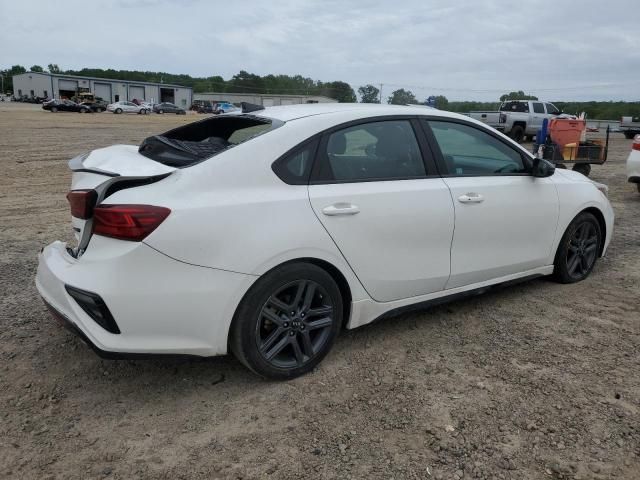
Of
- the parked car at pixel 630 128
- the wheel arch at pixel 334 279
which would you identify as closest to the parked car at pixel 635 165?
the wheel arch at pixel 334 279

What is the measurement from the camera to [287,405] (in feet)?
9.70

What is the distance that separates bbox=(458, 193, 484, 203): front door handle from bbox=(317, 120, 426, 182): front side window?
32 cm

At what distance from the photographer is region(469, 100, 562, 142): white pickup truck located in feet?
72.9

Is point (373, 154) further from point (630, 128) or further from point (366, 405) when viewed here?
point (630, 128)

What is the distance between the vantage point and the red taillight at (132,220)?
8.64 feet

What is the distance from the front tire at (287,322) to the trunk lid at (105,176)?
812 mm

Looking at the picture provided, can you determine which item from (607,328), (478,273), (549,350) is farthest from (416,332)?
(607,328)

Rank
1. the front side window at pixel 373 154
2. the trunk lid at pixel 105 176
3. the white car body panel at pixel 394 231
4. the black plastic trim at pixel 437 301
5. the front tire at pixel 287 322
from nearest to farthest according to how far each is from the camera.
Result: the trunk lid at pixel 105 176 < the front tire at pixel 287 322 < the white car body panel at pixel 394 231 < the front side window at pixel 373 154 < the black plastic trim at pixel 437 301

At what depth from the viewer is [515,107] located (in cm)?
2331

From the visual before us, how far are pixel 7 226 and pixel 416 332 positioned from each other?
16.8 ft

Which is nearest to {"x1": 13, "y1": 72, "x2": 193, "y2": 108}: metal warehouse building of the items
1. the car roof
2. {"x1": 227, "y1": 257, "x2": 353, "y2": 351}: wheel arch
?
the car roof

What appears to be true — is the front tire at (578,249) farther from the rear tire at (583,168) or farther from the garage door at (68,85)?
the garage door at (68,85)

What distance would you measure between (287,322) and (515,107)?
74.8 ft

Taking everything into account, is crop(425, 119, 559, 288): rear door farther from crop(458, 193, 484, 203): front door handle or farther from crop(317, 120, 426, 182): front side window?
crop(317, 120, 426, 182): front side window
